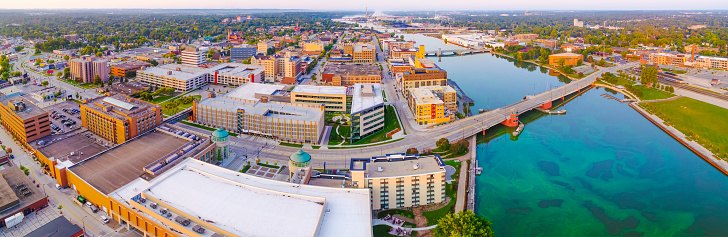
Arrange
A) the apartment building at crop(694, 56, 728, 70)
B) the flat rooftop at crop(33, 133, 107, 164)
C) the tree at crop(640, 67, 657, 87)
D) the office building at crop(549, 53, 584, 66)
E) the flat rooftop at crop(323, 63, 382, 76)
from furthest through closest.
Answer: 1. the office building at crop(549, 53, 584, 66)
2. the apartment building at crop(694, 56, 728, 70)
3. the flat rooftop at crop(323, 63, 382, 76)
4. the tree at crop(640, 67, 657, 87)
5. the flat rooftop at crop(33, 133, 107, 164)

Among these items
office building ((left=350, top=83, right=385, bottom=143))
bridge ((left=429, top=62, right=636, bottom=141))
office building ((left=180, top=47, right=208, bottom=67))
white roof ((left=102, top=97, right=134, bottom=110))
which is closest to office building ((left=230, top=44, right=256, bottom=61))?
office building ((left=180, top=47, right=208, bottom=67))

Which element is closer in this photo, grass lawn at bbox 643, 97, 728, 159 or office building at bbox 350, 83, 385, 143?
office building at bbox 350, 83, 385, 143

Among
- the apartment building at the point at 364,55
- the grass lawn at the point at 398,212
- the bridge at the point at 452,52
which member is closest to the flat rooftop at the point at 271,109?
the grass lawn at the point at 398,212

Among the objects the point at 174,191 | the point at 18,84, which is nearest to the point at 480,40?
the point at 18,84

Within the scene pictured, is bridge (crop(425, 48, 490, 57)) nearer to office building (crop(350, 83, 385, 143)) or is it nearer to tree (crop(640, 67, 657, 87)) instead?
tree (crop(640, 67, 657, 87))

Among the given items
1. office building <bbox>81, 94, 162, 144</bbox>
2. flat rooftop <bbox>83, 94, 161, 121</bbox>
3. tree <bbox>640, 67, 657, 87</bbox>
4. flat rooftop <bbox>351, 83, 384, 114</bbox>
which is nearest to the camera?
office building <bbox>81, 94, 162, 144</bbox>

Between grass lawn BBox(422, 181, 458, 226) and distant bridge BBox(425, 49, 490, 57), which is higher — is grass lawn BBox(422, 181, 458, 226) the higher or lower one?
the lower one

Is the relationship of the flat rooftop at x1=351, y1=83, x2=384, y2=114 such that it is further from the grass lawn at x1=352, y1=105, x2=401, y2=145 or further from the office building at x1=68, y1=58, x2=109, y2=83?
the office building at x1=68, y1=58, x2=109, y2=83

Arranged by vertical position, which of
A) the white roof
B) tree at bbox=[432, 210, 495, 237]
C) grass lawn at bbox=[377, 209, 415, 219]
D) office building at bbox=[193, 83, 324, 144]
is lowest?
grass lawn at bbox=[377, 209, 415, 219]
